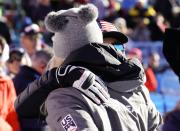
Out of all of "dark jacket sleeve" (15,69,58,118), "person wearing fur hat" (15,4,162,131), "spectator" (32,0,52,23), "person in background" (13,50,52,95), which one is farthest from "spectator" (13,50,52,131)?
"spectator" (32,0,52,23)

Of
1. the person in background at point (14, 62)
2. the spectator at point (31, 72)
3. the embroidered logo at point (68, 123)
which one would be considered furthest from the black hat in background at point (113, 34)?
the person in background at point (14, 62)

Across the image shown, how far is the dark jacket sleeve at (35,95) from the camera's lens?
8.69 feet

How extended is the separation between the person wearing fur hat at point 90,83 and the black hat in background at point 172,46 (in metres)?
0.34

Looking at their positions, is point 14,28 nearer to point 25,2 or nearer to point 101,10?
point 25,2

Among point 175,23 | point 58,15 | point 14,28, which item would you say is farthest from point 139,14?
point 58,15

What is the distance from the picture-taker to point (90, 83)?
2.44m

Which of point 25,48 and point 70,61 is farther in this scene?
point 25,48

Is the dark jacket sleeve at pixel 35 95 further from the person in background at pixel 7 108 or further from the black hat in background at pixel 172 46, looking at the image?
the black hat in background at pixel 172 46

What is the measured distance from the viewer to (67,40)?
8.50ft

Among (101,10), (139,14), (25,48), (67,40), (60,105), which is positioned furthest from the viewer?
(139,14)

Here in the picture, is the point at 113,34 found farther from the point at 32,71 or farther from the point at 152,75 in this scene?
the point at 152,75

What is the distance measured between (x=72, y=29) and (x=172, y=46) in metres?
0.62

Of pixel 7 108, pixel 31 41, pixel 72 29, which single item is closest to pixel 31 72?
pixel 7 108

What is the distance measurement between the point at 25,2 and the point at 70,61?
11.9m
